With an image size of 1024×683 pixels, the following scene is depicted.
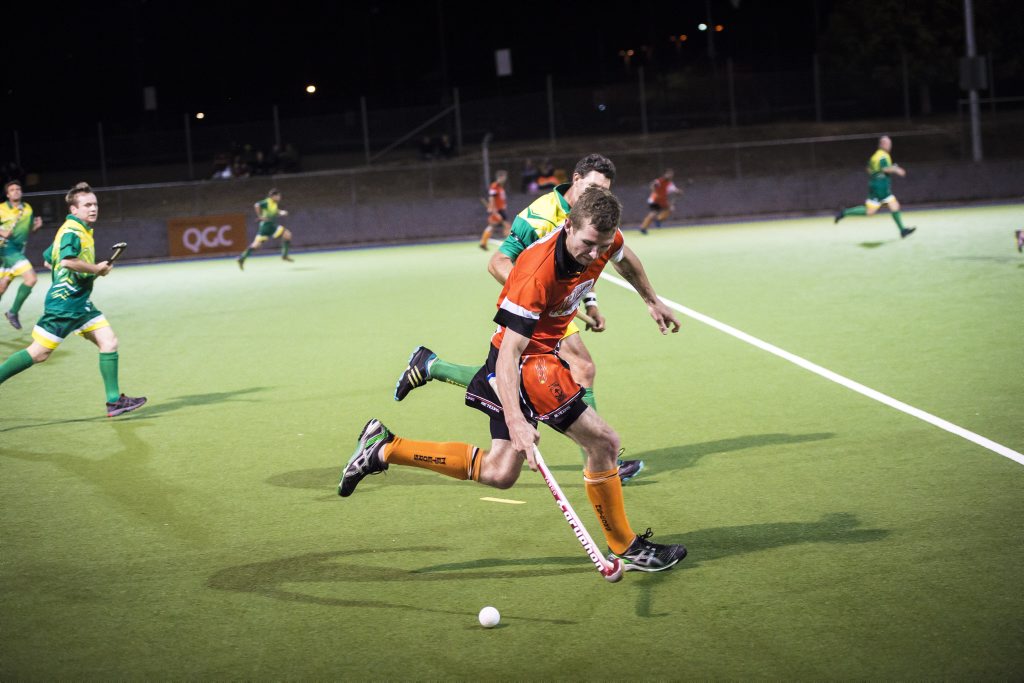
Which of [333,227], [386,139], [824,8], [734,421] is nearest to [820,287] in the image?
[734,421]

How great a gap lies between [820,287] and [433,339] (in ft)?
19.5

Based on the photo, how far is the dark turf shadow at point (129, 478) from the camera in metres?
6.46

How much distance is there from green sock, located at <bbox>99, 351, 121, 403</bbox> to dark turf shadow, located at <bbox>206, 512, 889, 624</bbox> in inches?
186

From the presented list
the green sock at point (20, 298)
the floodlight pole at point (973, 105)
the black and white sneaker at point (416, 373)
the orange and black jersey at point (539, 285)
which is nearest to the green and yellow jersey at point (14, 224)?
the green sock at point (20, 298)

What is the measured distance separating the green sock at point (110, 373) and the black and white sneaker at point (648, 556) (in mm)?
5993

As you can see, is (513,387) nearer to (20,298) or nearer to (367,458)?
(367,458)

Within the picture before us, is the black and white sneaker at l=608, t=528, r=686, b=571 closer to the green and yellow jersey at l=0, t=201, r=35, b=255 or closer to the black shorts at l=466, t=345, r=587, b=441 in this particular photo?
the black shorts at l=466, t=345, r=587, b=441

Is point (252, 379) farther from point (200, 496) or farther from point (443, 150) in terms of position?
point (443, 150)

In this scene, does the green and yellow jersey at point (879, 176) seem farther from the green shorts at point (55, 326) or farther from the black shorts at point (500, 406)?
the black shorts at point (500, 406)

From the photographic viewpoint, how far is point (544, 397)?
506cm

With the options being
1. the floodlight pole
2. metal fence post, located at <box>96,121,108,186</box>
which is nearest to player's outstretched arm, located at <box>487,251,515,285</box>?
the floodlight pole

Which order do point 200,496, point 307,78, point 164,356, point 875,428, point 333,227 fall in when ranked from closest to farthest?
point 200,496, point 875,428, point 164,356, point 333,227, point 307,78

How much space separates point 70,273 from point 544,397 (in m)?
5.95

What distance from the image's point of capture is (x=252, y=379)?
37.0ft
